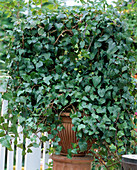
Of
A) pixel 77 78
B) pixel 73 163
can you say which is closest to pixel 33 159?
pixel 73 163

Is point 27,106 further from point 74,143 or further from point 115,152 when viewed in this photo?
point 115,152

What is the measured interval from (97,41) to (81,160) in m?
0.73

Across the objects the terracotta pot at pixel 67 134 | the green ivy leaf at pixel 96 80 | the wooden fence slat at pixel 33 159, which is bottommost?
the wooden fence slat at pixel 33 159

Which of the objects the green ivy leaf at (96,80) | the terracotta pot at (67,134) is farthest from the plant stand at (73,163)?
the green ivy leaf at (96,80)

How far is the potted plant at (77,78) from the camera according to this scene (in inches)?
57.6

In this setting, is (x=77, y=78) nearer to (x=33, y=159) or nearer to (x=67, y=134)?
(x=67, y=134)

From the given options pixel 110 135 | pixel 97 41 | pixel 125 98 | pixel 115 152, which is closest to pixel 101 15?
pixel 97 41

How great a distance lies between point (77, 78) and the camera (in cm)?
150

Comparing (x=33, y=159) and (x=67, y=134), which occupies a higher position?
(x=67, y=134)

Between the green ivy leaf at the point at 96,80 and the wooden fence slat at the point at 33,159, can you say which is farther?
the wooden fence slat at the point at 33,159

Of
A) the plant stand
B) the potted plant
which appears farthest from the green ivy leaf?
the plant stand

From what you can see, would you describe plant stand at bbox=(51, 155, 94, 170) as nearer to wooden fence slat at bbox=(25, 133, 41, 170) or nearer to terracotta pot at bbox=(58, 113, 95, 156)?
terracotta pot at bbox=(58, 113, 95, 156)

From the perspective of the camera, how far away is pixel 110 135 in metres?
1.45

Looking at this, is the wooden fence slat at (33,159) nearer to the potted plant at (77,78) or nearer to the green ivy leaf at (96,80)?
the potted plant at (77,78)
